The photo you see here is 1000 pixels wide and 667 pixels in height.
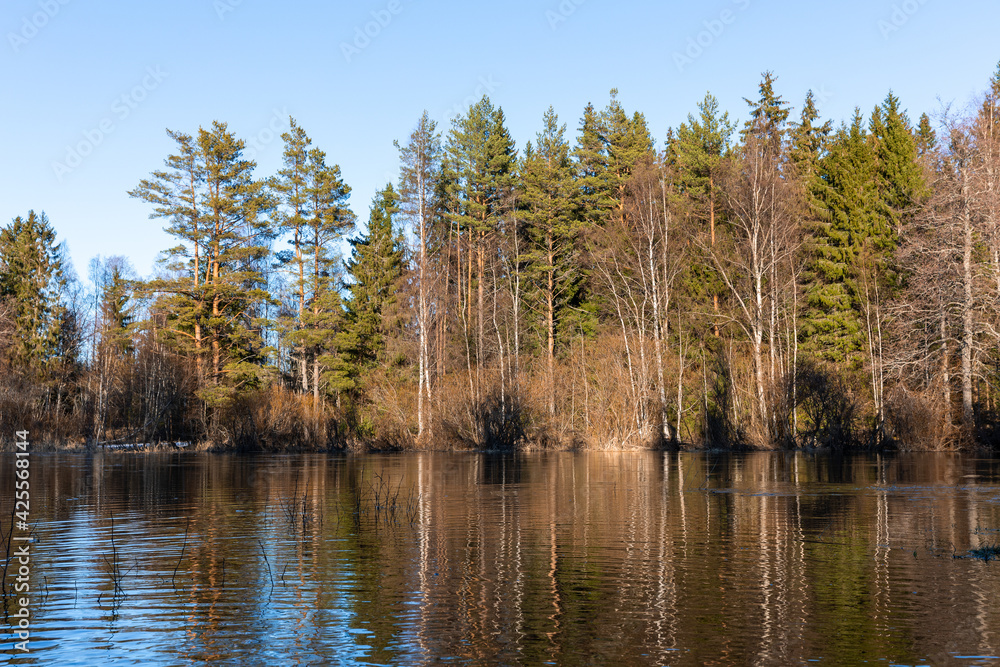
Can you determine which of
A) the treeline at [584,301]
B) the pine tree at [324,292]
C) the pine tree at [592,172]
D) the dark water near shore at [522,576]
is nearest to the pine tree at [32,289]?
the treeline at [584,301]

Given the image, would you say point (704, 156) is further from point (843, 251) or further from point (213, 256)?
point (213, 256)

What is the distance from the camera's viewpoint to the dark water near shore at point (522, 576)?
27.4ft

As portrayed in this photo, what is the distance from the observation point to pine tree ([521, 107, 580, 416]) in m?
59.4

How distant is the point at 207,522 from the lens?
17.4m

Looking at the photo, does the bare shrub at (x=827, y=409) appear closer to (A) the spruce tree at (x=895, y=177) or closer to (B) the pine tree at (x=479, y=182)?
(A) the spruce tree at (x=895, y=177)

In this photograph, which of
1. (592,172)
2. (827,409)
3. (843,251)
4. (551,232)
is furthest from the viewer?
(592,172)

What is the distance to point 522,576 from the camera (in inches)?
456

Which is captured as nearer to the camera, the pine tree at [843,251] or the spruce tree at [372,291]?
the pine tree at [843,251]

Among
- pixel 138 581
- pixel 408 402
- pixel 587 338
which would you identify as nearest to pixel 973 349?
pixel 587 338

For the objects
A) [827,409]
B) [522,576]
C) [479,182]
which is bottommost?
[522,576]

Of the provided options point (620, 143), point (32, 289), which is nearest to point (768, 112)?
point (620, 143)

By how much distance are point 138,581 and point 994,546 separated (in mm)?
11476

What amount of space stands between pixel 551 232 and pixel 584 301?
5.42 m

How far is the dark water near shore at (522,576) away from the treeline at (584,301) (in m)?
21.4
